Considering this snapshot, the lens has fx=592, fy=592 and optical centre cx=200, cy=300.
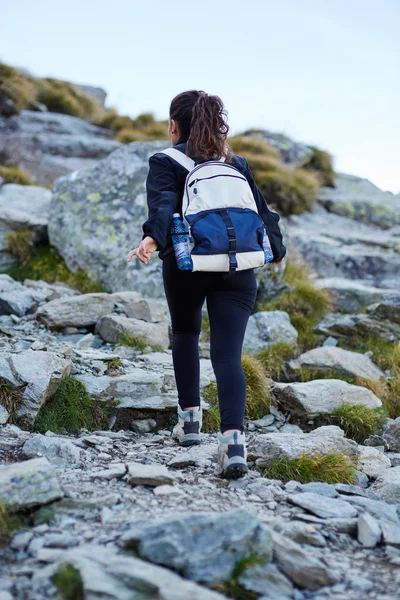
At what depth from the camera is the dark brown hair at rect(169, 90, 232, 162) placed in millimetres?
3732

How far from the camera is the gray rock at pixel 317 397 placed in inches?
231

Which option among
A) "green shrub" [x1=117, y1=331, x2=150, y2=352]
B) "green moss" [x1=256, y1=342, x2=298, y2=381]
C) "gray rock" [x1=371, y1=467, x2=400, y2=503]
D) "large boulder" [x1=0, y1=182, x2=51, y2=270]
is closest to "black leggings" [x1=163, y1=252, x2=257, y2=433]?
"gray rock" [x1=371, y1=467, x2=400, y2=503]

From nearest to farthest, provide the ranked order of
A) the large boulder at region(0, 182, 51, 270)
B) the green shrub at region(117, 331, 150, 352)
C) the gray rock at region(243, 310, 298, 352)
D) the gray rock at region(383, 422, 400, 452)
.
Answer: the gray rock at region(383, 422, 400, 452), the green shrub at region(117, 331, 150, 352), the gray rock at region(243, 310, 298, 352), the large boulder at region(0, 182, 51, 270)

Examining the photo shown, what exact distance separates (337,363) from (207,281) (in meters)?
4.06

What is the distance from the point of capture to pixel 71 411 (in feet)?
15.7

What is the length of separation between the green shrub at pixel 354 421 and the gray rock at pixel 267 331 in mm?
1925

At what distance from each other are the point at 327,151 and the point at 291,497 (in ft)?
59.1

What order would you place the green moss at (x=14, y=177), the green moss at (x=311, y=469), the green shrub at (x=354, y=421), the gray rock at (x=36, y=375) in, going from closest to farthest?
the green moss at (x=311, y=469) → the gray rock at (x=36, y=375) → the green shrub at (x=354, y=421) → the green moss at (x=14, y=177)

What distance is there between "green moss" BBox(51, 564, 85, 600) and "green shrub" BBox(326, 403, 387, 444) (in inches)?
157

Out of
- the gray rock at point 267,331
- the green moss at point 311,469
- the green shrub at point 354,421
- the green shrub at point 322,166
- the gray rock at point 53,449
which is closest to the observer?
the gray rock at point 53,449

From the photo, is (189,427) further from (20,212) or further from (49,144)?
(49,144)

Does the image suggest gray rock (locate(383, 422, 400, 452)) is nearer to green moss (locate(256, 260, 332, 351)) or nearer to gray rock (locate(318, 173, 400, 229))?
green moss (locate(256, 260, 332, 351))

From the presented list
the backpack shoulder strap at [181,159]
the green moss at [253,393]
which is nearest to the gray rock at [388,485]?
the green moss at [253,393]

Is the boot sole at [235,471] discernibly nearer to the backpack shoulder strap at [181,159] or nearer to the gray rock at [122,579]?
the gray rock at [122,579]
